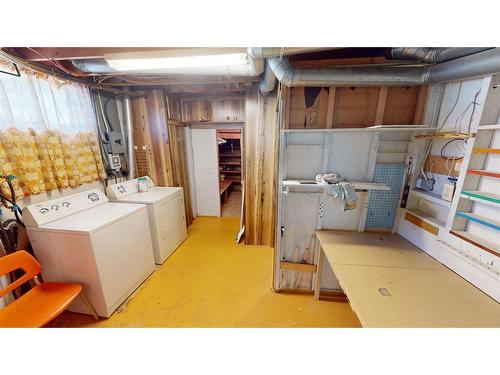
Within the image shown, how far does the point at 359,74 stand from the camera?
4.73 feet

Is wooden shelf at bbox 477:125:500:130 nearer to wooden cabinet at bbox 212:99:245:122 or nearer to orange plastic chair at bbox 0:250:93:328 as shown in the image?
wooden cabinet at bbox 212:99:245:122

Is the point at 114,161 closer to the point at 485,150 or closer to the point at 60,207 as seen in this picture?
the point at 60,207

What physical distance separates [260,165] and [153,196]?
5.24 ft

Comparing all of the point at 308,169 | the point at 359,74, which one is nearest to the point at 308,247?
the point at 308,169

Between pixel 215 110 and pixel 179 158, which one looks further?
pixel 179 158

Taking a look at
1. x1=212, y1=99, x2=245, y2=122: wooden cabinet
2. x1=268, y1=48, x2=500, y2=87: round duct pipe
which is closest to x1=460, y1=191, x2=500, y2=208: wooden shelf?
x1=268, y1=48, x2=500, y2=87: round duct pipe

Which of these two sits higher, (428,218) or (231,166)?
(231,166)

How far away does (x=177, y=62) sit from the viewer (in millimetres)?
1528

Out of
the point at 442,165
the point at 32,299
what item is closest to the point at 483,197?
the point at 442,165

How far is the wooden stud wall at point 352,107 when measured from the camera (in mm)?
1674

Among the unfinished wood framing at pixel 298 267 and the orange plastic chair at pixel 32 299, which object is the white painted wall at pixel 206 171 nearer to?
the unfinished wood framing at pixel 298 267

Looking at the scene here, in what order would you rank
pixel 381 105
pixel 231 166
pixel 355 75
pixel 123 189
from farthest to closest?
pixel 231 166 → pixel 123 189 → pixel 381 105 → pixel 355 75

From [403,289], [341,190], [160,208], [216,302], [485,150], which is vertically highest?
[485,150]
